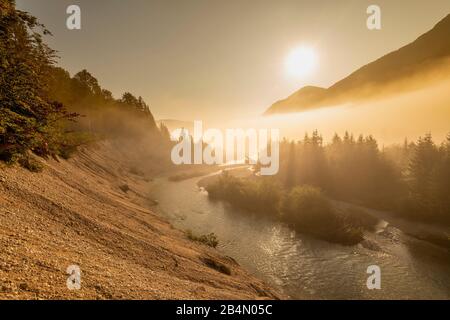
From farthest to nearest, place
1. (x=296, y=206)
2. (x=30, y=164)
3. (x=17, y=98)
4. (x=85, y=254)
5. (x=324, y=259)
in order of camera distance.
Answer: (x=296, y=206), (x=324, y=259), (x=30, y=164), (x=17, y=98), (x=85, y=254)

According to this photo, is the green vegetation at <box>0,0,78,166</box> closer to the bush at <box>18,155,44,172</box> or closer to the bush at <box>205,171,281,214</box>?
the bush at <box>18,155,44,172</box>

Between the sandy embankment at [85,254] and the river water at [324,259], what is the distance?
243 inches

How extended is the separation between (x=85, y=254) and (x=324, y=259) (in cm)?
2980

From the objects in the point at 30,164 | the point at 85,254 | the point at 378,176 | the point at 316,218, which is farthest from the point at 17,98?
the point at 378,176

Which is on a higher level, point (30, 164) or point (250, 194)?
point (30, 164)

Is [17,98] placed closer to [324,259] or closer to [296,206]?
[324,259]

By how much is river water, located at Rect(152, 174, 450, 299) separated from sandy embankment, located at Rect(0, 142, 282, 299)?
616 cm

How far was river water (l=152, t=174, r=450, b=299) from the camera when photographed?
86.0 ft

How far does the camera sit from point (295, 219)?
46250 mm

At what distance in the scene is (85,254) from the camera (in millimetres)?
14023

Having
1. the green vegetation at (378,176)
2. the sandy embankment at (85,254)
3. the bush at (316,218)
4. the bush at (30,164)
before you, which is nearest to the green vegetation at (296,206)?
the bush at (316,218)

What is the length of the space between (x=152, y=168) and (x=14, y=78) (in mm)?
85714
